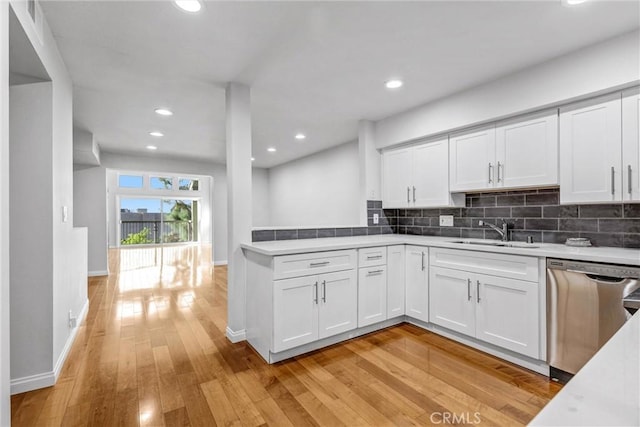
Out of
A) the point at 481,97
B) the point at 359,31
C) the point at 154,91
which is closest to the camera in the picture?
the point at 359,31

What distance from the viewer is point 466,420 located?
171 centimetres

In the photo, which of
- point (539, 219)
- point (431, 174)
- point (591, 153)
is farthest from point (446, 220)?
point (591, 153)

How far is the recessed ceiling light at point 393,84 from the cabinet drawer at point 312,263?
1.61 metres

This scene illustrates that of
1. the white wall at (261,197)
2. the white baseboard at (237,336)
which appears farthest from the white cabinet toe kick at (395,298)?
the white wall at (261,197)

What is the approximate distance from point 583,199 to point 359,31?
6.86ft

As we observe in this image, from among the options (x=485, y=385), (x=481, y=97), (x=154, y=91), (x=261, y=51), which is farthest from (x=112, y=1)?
(x=485, y=385)

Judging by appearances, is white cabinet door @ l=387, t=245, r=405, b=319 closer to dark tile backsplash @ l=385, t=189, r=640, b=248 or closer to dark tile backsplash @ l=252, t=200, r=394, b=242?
dark tile backsplash @ l=252, t=200, r=394, b=242

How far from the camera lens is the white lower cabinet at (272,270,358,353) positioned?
2.36 m

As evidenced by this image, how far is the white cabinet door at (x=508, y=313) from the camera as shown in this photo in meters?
2.22

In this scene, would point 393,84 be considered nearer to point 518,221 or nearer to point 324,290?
point 518,221

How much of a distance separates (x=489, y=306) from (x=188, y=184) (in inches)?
378

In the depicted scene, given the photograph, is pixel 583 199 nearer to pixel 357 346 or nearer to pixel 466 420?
pixel 466 420

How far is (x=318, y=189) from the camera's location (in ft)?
21.1

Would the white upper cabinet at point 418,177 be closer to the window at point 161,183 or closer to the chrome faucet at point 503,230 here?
the chrome faucet at point 503,230
